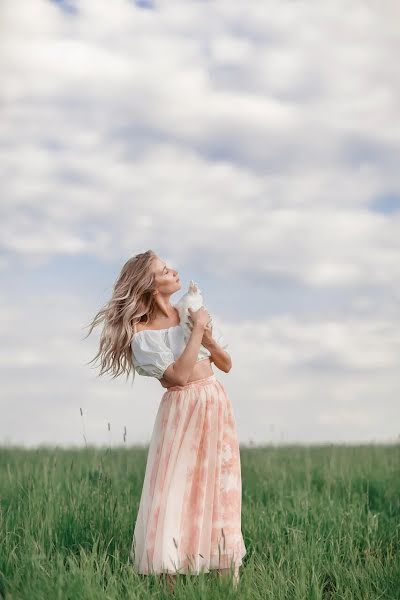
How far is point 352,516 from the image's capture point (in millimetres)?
6898

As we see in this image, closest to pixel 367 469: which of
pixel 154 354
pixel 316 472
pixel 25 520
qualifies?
pixel 316 472

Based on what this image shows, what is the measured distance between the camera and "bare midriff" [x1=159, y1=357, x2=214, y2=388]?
17.1 feet

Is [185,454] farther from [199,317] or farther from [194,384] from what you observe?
[199,317]

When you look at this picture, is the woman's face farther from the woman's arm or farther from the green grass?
the green grass

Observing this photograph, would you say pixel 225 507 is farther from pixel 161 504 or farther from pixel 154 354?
pixel 154 354

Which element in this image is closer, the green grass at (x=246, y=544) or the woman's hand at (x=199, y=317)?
the green grass at (x=246, y=544)

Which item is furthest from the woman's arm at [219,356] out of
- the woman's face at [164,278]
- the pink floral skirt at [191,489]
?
the woman's face at [164,278]

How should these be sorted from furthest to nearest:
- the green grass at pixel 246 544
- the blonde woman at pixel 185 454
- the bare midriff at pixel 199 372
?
1. the bare midriff at pixel 199 372
2. the blonde woman at pixel 185 454
3. the green grass at pixel 246 544

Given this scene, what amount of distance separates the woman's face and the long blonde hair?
0.03 m

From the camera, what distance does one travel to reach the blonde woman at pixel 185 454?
503 cm

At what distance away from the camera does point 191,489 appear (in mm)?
5109

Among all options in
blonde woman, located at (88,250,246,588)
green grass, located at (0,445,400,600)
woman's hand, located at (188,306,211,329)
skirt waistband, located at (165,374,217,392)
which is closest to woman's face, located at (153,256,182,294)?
blonde woman, located at (88,250,246,588)

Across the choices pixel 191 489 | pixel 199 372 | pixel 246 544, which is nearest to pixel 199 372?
pixel 199 372

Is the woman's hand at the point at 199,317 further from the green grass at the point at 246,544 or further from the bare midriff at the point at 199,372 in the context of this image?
the green grass at the point at 246,544
